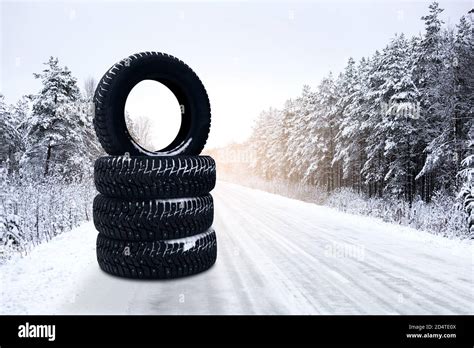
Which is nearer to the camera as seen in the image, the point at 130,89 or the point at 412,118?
the point at 130,89

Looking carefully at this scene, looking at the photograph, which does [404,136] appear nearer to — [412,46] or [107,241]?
[412,46]

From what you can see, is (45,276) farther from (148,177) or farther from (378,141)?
(378,141)

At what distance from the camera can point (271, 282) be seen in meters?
5.03

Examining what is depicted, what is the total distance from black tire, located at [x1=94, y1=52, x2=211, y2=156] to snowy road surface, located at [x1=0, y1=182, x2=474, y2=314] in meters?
2.15

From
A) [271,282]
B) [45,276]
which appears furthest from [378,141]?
[45,276]

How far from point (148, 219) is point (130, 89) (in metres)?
2.16

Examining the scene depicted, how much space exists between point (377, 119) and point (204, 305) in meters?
23.2

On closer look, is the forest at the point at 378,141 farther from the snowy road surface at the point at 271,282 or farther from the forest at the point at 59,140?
the snowy road surface at the point at 271,282

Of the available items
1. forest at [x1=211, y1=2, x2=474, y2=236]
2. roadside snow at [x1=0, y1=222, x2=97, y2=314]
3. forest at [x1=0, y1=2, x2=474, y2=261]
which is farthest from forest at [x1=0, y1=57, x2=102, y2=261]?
forest at [x1=211, y1=2, x2=474, y2=236]

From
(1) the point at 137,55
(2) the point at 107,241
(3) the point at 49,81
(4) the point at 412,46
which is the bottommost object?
(2) the point at 107,241

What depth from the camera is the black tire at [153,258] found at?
202 inches

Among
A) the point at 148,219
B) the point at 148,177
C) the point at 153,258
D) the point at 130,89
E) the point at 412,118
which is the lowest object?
the point at 153,258

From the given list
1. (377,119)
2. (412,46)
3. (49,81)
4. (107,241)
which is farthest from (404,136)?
(49,81)
